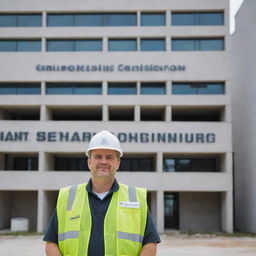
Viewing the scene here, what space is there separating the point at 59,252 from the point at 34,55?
26321 mm

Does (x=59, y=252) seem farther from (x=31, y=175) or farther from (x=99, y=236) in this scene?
(x=31, y=175)

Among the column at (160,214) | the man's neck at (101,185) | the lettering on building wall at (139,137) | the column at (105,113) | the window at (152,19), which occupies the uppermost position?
the window at (152,19)

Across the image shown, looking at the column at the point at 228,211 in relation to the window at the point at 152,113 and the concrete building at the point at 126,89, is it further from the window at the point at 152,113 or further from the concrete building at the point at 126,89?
the window at the point at 152,113

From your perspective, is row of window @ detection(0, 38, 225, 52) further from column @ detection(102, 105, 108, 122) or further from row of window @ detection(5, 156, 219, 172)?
row of window @ detection(5, 156, 219, 172)

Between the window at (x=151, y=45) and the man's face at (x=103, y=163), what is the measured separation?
25.3 m

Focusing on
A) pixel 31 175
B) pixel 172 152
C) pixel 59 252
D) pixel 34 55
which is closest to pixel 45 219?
pixel 31 175

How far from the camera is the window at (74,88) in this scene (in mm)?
27875

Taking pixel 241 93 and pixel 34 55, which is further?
pixel 241 93

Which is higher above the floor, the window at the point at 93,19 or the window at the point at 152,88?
the window at the point at 93,19

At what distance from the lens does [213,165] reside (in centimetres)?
3053

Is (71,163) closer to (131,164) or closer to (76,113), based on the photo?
(76,113)

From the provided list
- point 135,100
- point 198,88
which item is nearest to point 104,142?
point 135,100

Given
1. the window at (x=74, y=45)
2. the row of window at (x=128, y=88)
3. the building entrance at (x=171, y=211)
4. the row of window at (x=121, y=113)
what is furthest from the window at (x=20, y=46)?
the building entrance at (x=171, y=211)

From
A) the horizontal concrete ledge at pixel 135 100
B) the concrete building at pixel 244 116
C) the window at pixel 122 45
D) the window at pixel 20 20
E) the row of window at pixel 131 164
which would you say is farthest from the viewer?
the row of window at pixel 131 164
